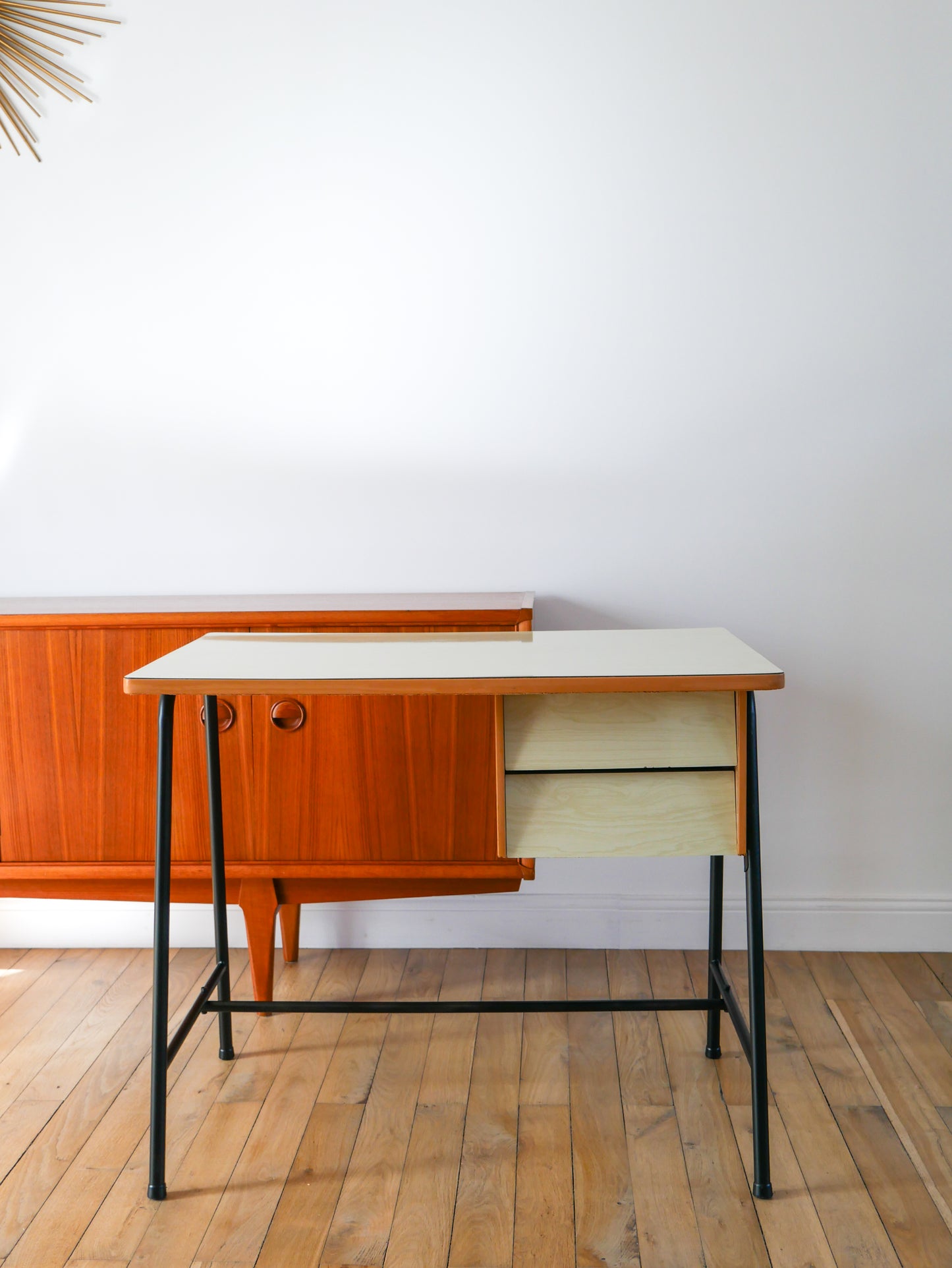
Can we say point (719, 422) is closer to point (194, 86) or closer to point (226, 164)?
point (226, 164)

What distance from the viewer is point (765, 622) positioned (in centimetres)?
256

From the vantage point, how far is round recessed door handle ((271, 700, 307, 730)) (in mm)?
2191

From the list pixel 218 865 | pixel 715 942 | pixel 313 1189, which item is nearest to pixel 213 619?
pixel 218 865

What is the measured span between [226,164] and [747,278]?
4.34 ft

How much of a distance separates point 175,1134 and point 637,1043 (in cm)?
96

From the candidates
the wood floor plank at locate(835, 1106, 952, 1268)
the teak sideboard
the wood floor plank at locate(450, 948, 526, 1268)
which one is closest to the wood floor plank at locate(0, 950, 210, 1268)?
the teak sideboard

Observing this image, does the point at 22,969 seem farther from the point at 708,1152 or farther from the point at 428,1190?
the point at 708,1152

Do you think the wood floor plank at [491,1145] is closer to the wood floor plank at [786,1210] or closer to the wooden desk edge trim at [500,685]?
the wood floor plank at [786,1210]

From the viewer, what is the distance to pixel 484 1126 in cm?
187

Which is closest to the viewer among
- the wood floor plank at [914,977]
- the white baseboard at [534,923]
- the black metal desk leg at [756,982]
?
the black metal desk leg at [756,982]

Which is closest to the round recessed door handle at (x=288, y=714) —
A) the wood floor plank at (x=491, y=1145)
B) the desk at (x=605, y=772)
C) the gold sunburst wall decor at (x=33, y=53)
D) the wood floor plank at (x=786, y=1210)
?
the desk at (x=605, y=772)

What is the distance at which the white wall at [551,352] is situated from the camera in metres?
2.40

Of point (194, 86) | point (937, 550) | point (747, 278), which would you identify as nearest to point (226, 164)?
point (194, 86)

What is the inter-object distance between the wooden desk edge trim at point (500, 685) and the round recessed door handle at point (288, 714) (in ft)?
2.13
